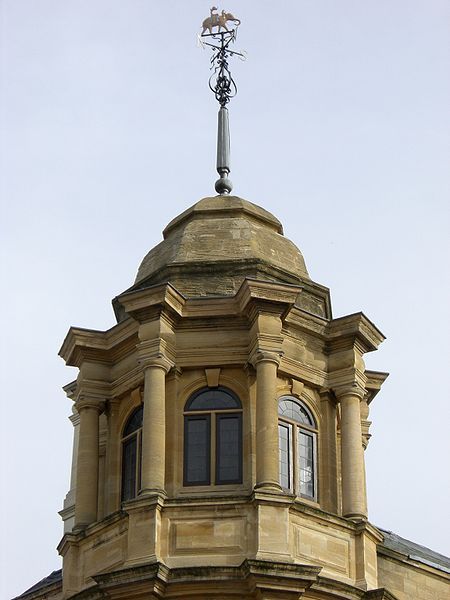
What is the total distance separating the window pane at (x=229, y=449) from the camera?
29366mm

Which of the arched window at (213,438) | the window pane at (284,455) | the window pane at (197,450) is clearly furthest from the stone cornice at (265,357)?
the window pane at (197,450)

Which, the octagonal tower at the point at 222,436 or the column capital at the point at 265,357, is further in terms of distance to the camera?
the column capital at the point at 265,357

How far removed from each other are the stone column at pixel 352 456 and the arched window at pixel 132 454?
3392 millimetres

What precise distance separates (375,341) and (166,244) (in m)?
4.40

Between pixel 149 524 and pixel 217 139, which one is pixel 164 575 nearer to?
pixel 149 524

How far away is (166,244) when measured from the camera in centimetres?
3275

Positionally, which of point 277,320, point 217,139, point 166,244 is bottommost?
point 277,320

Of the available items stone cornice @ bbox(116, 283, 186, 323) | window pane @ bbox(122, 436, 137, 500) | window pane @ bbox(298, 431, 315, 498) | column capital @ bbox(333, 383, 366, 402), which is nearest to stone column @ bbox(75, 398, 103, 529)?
window pane @ bbox(122, 436, 137, 500)

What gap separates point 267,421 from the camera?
28.9 metres

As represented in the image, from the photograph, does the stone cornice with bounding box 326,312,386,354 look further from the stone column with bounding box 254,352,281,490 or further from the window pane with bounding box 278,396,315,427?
the stone column with bounding box 254,352,281,490

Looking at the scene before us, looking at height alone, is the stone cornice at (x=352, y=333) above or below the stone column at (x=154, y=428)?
above

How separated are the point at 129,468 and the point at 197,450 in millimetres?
1381

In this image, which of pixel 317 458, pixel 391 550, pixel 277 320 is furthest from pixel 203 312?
pixel 391 550

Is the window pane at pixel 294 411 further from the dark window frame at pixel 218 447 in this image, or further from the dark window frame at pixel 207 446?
the dark window frame at pixel 207 446
